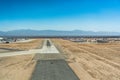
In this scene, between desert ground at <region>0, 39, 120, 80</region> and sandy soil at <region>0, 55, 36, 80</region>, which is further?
desert ground at <region>0, 39, 120, 80</region>

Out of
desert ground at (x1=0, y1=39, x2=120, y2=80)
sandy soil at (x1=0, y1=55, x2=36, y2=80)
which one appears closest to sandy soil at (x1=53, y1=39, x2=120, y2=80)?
desert ground at (x1=0, y1=39, x2=120, y2=80)

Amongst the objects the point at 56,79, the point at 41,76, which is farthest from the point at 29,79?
the point at 56,79

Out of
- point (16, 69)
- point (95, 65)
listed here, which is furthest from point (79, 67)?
point (16, 69)

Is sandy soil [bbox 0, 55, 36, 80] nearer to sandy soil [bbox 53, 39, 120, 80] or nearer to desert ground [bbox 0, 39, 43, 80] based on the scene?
desert ground [bbox 0, 39, 43, 80]

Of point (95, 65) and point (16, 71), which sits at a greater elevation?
point (16, 71)

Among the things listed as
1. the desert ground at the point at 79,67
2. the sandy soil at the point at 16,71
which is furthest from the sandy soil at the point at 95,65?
the sandy soil at the point at 16,71

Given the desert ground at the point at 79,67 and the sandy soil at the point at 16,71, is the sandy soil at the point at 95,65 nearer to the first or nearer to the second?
the desert ground at the point at 79,67

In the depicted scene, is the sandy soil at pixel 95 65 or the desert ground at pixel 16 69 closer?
the desert ground at pixel 16 69

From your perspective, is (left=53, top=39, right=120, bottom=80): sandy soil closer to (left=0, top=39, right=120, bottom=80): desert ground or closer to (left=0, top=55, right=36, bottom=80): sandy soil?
(left=0, top=39, right=120, bottom=80): desert ground

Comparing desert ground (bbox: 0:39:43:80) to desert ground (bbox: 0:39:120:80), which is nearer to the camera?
desert ground (bbox: 0:39:43:80)

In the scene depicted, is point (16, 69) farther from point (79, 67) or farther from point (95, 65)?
point (95, 65)

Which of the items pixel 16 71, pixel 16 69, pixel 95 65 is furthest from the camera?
pixel 95 65
